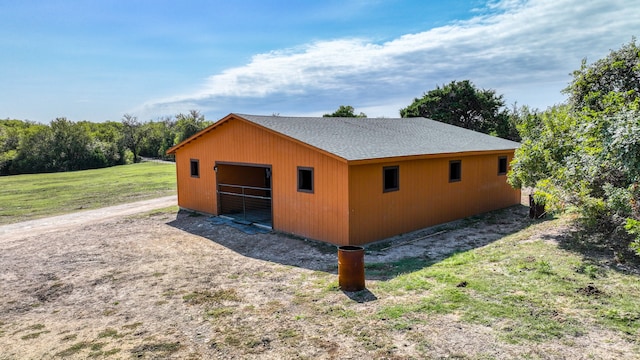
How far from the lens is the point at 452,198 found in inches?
494

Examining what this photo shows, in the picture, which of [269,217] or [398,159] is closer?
[398,159]

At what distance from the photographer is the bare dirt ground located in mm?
4707

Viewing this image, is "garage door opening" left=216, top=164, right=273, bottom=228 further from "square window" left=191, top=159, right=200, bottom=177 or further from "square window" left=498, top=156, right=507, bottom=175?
"square window" left=498, top=156, right=507, bottom=175

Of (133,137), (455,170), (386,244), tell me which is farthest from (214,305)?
(133,137)

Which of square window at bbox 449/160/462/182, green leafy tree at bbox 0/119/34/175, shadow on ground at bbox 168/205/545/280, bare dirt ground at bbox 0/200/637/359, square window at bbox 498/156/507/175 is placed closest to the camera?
bare dirt ground at bbox 0/200/637/359

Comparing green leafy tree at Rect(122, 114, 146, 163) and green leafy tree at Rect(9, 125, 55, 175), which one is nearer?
green leafy tree at Rect(9, 125, 55, 175)

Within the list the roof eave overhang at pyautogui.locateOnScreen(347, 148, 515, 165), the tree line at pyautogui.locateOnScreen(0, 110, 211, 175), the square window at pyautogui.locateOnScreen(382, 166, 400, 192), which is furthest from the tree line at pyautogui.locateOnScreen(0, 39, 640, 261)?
the tree line at pyautogui.locateOnScreen(0, 110, 211, 175)

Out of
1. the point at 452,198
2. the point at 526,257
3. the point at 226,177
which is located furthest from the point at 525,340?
the point at 226,177

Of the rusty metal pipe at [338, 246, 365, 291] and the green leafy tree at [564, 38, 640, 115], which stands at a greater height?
the green leafy tree at [564, 38, 640, 115]

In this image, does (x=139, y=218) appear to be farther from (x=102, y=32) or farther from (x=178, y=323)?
(x=178, y=323)

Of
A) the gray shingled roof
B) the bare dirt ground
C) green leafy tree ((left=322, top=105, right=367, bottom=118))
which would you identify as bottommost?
the bare dirt ground

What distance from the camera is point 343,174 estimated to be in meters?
9.41

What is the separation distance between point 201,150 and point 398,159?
8108 millimetres

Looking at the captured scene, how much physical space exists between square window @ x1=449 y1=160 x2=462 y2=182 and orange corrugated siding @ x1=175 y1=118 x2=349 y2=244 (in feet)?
15.8
